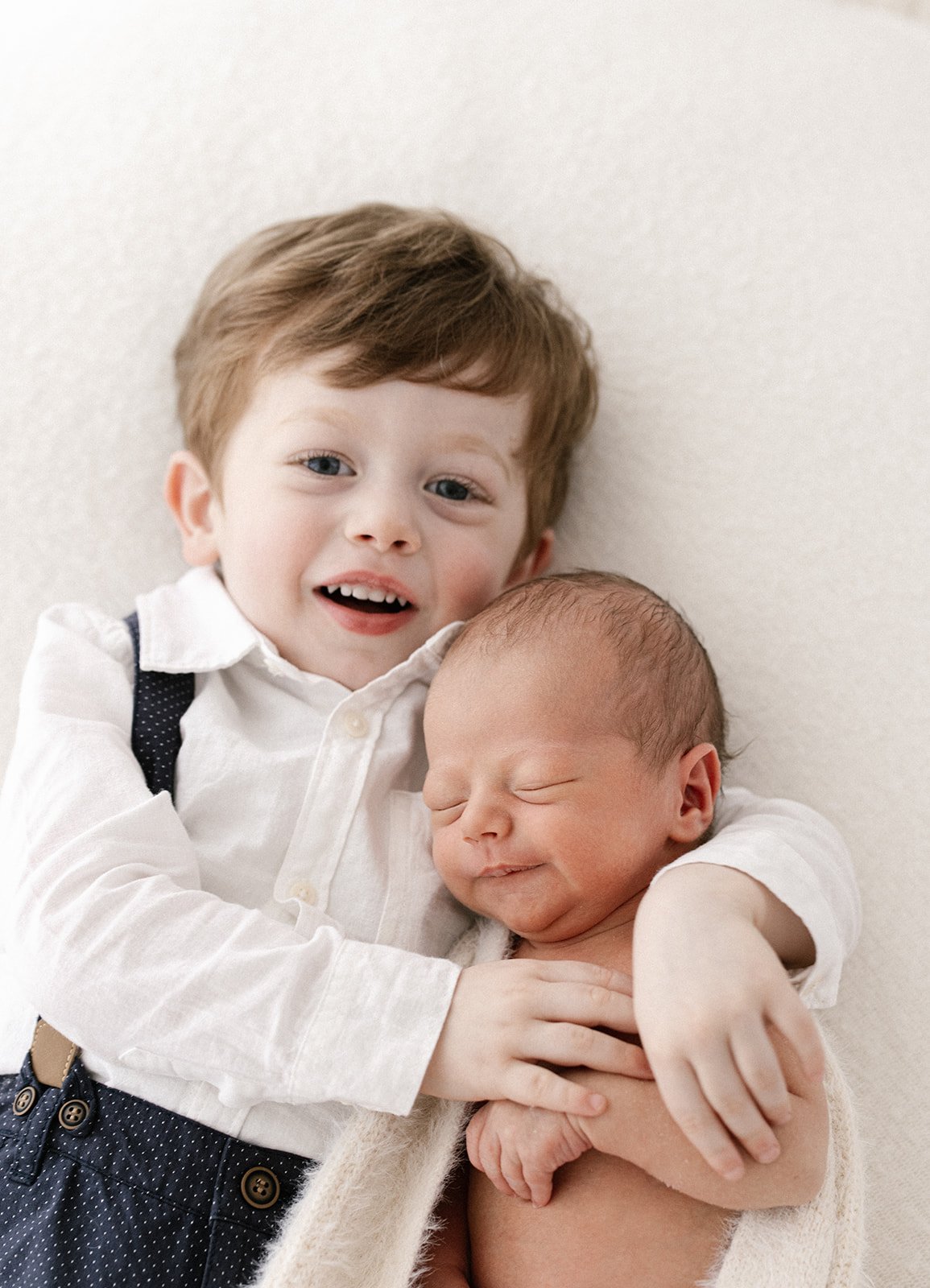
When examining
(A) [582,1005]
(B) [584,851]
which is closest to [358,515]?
(B) [584,851]

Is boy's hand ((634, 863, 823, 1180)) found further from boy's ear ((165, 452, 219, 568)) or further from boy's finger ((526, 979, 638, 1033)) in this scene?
boy's ear ((165, 452, 219, 568))

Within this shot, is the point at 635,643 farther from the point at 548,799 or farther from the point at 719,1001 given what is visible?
the point at 719,1001

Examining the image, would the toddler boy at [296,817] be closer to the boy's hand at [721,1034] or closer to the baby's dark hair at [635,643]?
the boy's hand at [721,1034]

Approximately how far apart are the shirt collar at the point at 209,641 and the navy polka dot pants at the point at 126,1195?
43cm

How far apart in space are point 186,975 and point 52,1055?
0.20 m

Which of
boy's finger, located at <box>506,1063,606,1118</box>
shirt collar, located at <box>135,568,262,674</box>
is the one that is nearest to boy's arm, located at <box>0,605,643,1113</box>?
boy's finger, located at <box>506,1063,606,1118</box>

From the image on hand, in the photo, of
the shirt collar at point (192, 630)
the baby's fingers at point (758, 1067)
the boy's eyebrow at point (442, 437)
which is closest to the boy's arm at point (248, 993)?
the baby's fingers at point (758, 1067)

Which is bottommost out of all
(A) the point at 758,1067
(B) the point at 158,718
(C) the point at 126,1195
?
(C) the point at 126,1195

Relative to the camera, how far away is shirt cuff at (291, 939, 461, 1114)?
106 cm

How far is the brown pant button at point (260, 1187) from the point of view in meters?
1.11

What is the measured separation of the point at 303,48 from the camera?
1722 millimetres

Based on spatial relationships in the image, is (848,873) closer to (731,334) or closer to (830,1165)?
(830,1165)

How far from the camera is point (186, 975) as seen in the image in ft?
3.54

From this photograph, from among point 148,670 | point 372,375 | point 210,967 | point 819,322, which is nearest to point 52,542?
point 148,670
